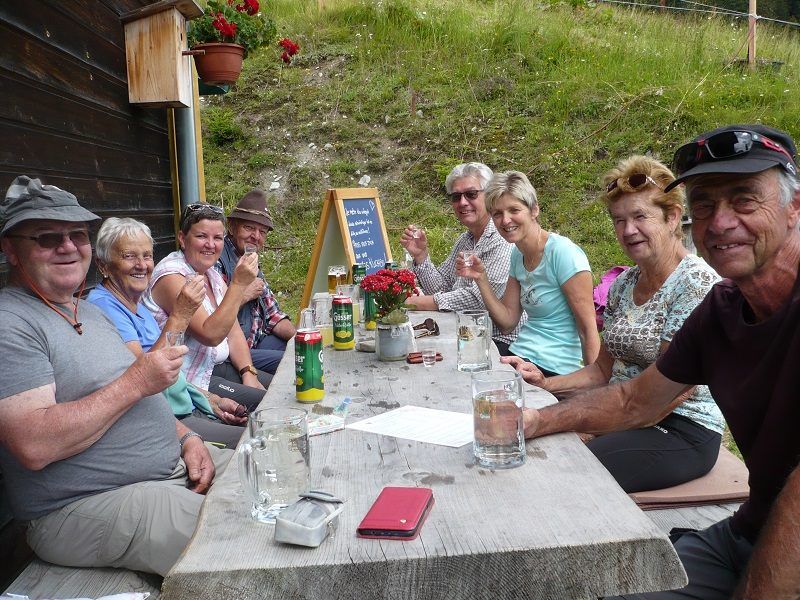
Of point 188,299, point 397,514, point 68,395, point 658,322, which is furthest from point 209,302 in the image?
point 397,514

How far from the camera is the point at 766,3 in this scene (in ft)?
51.1

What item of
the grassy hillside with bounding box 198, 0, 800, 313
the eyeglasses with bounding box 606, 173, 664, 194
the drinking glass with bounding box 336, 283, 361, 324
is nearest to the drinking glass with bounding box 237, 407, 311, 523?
the eyeglasses with bounding box 606, 173, 664, 194

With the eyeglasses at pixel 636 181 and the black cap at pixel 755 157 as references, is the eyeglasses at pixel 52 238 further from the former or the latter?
the eyeglasses at pixel 636 181

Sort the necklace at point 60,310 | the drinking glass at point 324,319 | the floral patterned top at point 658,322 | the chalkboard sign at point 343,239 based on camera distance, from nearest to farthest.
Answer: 1. the necklace at point 60,310
2. the floral patterned top at point 658,322
3. the drinking glass at point 324,319
4. the chalkboard sign at point 343,239

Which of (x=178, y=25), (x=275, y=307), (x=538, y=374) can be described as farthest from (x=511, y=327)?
(x=178, y=25)

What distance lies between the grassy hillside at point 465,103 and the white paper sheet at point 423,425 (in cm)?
559

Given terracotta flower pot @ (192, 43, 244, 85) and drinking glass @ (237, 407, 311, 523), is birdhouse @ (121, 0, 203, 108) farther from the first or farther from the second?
drinking glass @ (237, 407, 311, 523)

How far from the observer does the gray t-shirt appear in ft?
6.04

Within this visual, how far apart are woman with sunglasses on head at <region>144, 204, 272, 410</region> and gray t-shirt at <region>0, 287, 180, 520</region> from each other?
3.60 ft

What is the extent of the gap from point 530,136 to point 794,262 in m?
8.12

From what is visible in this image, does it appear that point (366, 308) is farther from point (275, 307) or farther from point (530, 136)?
point (530, 136)

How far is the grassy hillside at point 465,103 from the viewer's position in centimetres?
885

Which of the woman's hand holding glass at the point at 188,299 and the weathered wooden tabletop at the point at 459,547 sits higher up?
the woman's hand holding glass at the point at 188,299

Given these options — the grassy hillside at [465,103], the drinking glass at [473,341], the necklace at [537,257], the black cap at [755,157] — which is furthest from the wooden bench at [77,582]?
the grassy hillside at [465,103]
